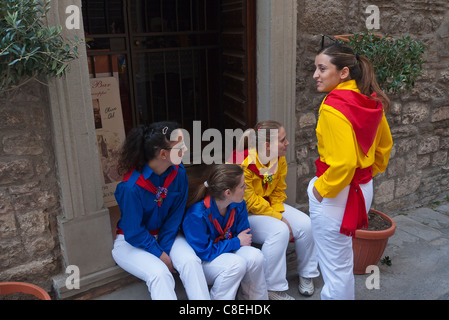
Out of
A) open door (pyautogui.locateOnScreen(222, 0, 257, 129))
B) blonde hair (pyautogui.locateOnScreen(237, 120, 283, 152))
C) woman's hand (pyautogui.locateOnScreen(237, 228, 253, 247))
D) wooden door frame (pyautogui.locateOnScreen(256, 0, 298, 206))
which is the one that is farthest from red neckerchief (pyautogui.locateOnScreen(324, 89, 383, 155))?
open door (pyautogui.locateOnScreen(222, 0, 257, 129))

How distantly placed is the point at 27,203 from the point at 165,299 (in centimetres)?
108

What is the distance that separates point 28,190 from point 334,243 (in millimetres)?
1938

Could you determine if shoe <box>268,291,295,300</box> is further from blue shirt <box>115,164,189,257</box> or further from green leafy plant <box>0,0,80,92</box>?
green leafy plant <box>0,0,80,92</box>

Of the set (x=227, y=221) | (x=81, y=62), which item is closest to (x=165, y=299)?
(x=227, y=221)

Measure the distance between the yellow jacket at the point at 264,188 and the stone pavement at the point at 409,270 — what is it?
0.56m

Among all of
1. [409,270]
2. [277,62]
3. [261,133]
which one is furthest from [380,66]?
[409,270]

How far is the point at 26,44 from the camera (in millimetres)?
2141

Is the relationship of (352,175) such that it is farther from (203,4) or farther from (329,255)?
(203,4)

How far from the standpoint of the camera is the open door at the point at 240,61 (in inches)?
140

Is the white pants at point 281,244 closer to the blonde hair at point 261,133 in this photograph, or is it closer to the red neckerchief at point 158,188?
the blonde hair at point 261,133

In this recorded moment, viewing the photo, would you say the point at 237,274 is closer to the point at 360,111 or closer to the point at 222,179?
the point at 222,179

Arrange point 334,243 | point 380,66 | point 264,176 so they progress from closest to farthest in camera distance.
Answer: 1. point 334,243
2. point 264,176
3. point 380,66

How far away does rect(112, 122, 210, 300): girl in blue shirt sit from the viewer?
2.57 metres

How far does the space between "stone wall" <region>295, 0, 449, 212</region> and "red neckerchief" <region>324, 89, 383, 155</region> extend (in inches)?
48.8
